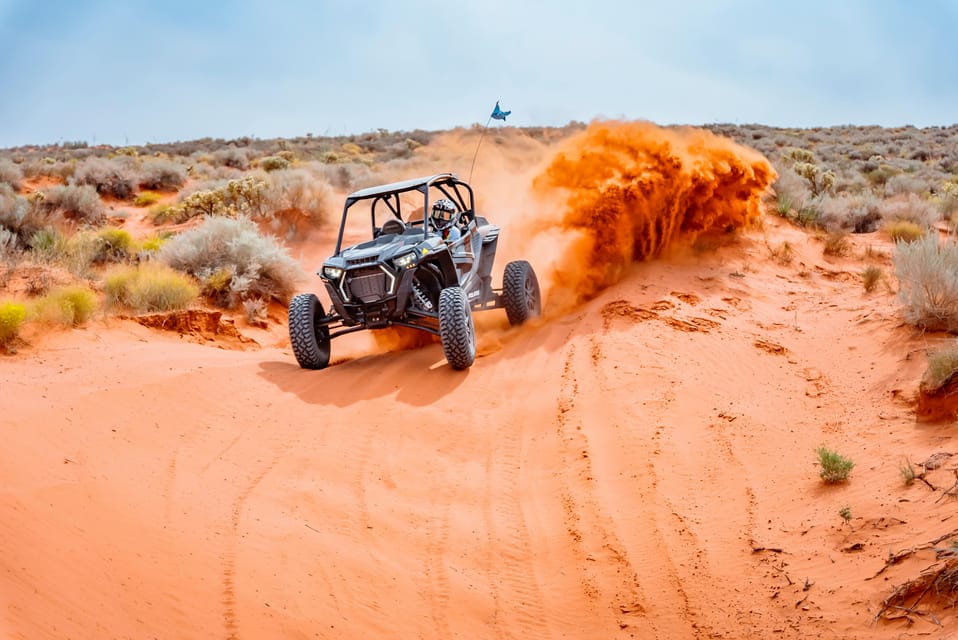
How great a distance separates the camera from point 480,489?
665 cm

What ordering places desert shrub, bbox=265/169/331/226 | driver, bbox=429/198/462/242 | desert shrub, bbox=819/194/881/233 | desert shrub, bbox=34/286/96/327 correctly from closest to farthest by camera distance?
desert shrub, bbox=34/286/96/327 < driver, bbox=429/198/462/242 < desert shrub, bbox=819/194/881/233 < desert shrub, bbox=265/169/331/226

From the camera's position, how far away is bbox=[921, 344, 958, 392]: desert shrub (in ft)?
21.0

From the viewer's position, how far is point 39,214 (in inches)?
632

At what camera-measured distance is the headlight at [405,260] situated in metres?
9.09

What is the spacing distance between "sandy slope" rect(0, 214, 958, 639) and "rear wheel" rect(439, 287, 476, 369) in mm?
272

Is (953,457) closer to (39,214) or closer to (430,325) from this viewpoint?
(430,325)

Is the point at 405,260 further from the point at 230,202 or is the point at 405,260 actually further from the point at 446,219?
the point at 230,202

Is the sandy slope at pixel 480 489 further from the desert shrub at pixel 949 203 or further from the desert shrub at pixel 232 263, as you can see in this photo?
→ the desert shrub at pixel 949 203

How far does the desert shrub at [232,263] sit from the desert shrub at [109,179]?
1291cm

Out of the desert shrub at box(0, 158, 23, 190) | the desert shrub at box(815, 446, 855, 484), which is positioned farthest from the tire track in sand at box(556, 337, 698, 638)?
the desert shrub at box(0, 158, 23, 190)

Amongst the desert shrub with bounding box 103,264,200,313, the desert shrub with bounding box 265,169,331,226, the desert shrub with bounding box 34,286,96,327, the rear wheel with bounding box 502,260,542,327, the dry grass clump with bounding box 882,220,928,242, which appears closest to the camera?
the desert shrub with bounding box 34,286,96,327

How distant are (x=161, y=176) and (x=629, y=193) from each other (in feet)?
67.0

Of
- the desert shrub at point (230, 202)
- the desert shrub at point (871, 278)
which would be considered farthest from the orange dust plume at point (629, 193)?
the desert shrub at point (230, 202)

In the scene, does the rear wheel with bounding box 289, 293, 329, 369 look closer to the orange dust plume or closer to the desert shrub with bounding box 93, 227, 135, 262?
the orange dust plume
